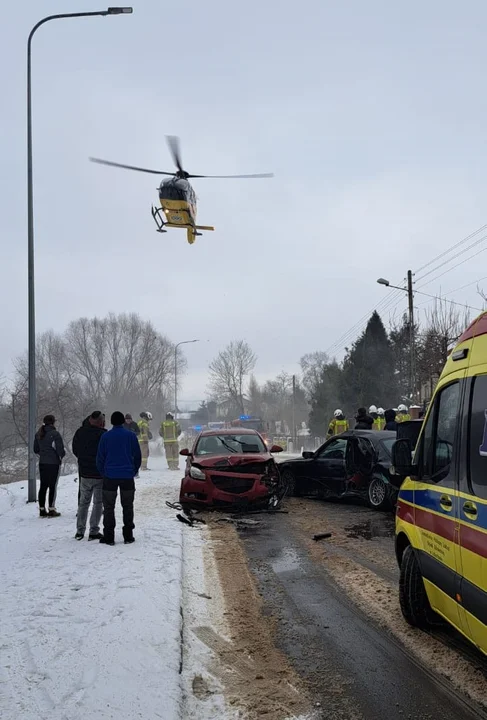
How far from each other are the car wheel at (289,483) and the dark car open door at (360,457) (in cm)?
180

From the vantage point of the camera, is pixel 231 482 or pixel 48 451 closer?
pixel 48 451

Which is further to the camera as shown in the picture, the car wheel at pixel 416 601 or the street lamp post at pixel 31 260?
the street lamp post at pixel 31 260

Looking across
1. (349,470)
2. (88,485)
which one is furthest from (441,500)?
(349,470)

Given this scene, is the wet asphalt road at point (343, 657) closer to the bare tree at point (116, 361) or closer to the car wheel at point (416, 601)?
the car wheel at point (416, 601)

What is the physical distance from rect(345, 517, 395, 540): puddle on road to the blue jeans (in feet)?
11.9

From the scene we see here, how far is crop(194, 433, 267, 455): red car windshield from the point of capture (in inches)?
494

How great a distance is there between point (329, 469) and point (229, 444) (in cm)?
206

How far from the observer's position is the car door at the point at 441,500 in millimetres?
4031

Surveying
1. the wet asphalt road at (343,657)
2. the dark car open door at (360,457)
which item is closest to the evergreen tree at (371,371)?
the dark car open door at (360,457)

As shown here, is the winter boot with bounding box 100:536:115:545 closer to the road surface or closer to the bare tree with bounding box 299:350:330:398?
the road surface

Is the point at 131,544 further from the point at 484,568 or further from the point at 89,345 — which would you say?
the point at 89,345

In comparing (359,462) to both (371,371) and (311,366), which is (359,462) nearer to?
(371,371)

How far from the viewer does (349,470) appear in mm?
11945

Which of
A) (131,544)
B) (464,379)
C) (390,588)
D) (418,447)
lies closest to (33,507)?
(131,544)
